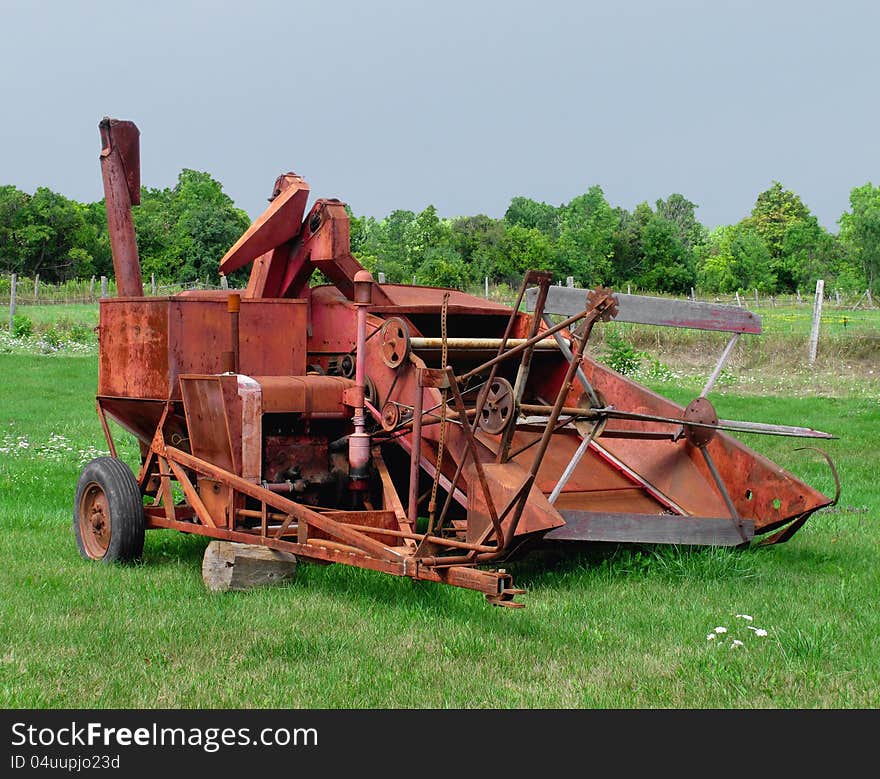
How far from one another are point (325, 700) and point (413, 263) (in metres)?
57.7

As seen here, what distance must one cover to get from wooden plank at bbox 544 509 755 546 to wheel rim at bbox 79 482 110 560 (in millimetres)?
3253

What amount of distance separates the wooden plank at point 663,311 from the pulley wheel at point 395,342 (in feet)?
2.64

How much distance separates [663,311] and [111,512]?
4.02 metres

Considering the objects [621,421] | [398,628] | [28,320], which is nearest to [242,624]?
[398,628]

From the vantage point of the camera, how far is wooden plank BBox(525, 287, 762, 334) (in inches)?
286

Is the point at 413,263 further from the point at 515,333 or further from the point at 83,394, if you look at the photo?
the point at 515,333

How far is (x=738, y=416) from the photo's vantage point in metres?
17.2

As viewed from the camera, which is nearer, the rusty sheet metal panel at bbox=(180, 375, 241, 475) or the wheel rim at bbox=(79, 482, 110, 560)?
the rusty sheet metal panel at bbox=(180, 375, 241, 475)

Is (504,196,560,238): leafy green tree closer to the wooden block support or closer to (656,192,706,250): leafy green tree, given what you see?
(656,192,706,250): leafy green tree

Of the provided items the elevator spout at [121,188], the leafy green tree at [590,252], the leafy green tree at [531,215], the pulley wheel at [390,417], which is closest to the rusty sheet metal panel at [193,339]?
the elevator spout at [121,188]

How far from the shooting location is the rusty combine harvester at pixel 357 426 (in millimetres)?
7004

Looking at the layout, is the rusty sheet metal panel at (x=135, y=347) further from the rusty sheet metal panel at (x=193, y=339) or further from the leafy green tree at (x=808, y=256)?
the leafy green tree at (x=808, y=256)

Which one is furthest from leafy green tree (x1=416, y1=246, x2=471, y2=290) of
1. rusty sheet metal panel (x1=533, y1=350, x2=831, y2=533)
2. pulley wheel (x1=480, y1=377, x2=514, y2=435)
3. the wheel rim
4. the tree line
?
pulley wheel (x1=480, y1=377, x2=514, y2=435)

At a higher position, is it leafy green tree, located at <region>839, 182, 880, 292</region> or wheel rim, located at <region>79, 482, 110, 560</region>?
leafy green tree, located at <region>839, 182, 880, 292</region>
